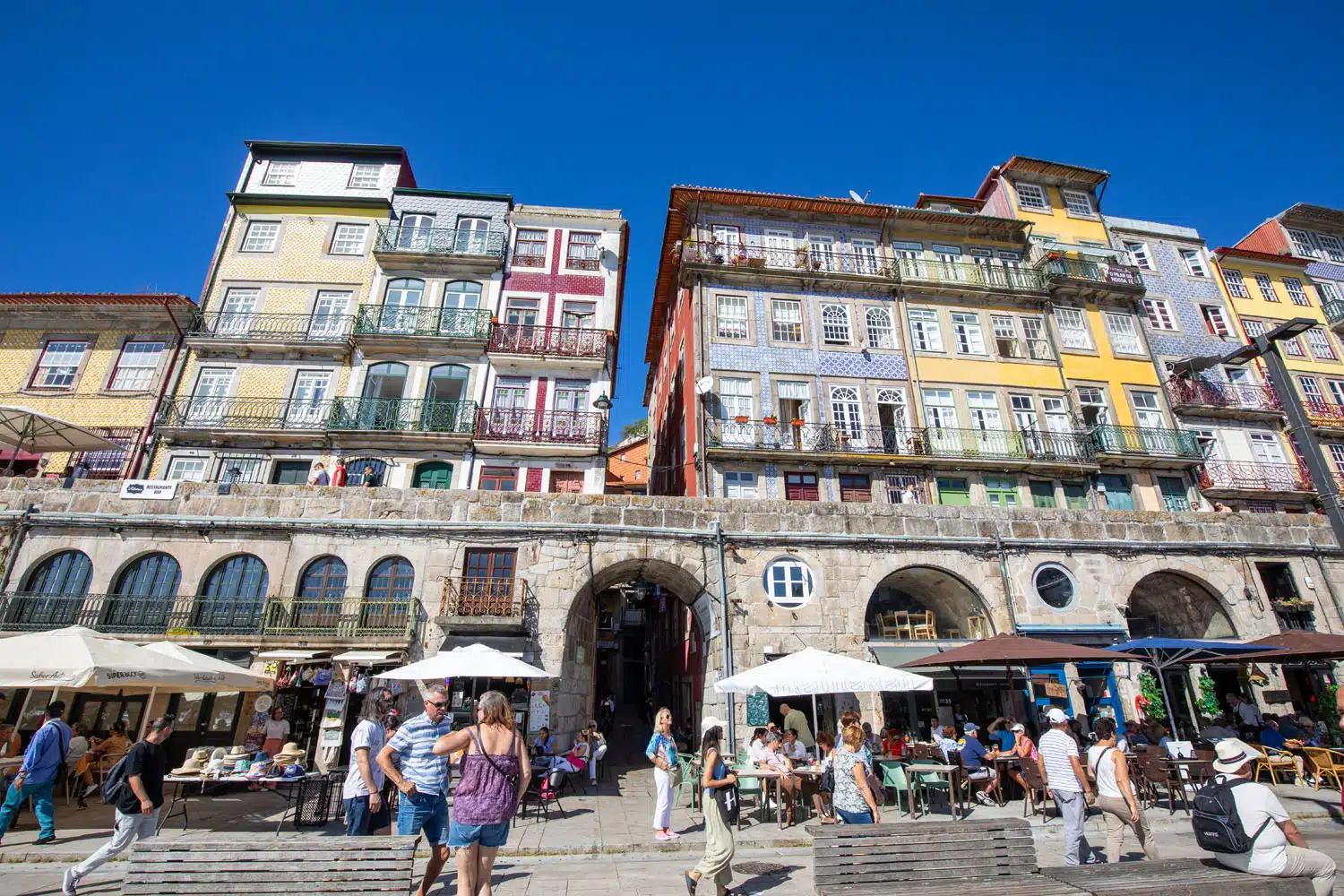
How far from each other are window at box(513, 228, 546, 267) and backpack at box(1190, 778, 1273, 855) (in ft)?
75.4

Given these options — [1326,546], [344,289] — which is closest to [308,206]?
[344,289]

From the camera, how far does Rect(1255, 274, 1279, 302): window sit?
29172 mm

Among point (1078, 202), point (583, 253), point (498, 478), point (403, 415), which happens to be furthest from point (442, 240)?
point (1078, 202)

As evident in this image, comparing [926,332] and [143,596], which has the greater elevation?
[926,332]

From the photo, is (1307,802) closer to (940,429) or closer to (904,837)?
(904,837)

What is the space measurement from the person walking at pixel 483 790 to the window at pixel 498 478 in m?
15.8

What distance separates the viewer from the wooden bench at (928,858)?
4617 millimetres

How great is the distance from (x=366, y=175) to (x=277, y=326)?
24.1 ft

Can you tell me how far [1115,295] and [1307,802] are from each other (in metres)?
21.4

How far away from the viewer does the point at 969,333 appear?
24.5 meters

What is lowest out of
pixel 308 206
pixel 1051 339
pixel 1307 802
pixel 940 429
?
pixel 1307 802

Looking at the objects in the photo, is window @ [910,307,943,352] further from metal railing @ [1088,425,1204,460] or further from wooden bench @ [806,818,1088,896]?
wooden bench @ [806,818,1088,896]

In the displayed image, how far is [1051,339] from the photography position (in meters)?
24.8

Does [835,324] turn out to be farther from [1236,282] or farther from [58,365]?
[58,365]
